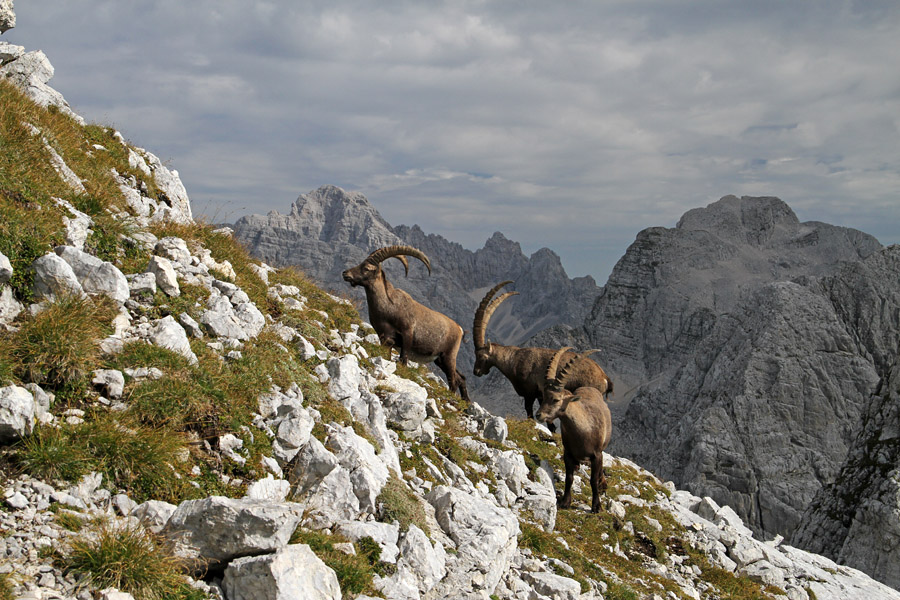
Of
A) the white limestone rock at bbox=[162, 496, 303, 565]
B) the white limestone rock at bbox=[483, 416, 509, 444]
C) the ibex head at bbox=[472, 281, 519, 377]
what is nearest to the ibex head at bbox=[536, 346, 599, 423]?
the white limestone rock at bbox=[483, 416, 509, 444]

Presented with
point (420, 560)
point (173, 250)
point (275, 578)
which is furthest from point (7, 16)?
point (420, 560)

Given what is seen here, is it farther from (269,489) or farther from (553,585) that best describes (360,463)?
(553,585)

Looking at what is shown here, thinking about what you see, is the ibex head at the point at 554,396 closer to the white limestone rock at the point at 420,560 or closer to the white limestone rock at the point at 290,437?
the white limestone rock at the point at 420,560

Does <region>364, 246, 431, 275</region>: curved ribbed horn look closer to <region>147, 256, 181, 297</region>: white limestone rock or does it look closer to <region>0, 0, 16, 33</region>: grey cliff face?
<region>147, 256, 181, 297</region>: white limestone rock

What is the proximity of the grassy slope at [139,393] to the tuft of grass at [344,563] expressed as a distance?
0.06 ft

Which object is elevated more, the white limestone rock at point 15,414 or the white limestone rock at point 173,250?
the white limestone rock at point 173,250

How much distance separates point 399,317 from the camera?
17.3 m

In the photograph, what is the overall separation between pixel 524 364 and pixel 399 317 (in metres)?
7.07

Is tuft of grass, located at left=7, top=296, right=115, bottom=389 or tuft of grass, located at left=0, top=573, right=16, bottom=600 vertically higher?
tuft of grass, located at left=7, top=296, right=115, bottom=389

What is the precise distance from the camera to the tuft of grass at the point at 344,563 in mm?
6305

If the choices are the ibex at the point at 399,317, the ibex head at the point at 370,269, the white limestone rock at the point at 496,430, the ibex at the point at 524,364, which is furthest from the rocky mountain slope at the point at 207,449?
the ibex at the point at 524,364

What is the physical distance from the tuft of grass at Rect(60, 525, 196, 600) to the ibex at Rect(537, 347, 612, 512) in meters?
11.0

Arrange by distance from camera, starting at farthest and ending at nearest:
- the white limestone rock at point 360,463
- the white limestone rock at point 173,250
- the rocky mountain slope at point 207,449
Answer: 1. the white limestone rock at point 173,250
2. the white limestone rock at point 360,463
3. the rocky mountain slope at point 207,449

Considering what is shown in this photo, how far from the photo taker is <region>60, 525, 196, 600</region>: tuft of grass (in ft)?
16.3
